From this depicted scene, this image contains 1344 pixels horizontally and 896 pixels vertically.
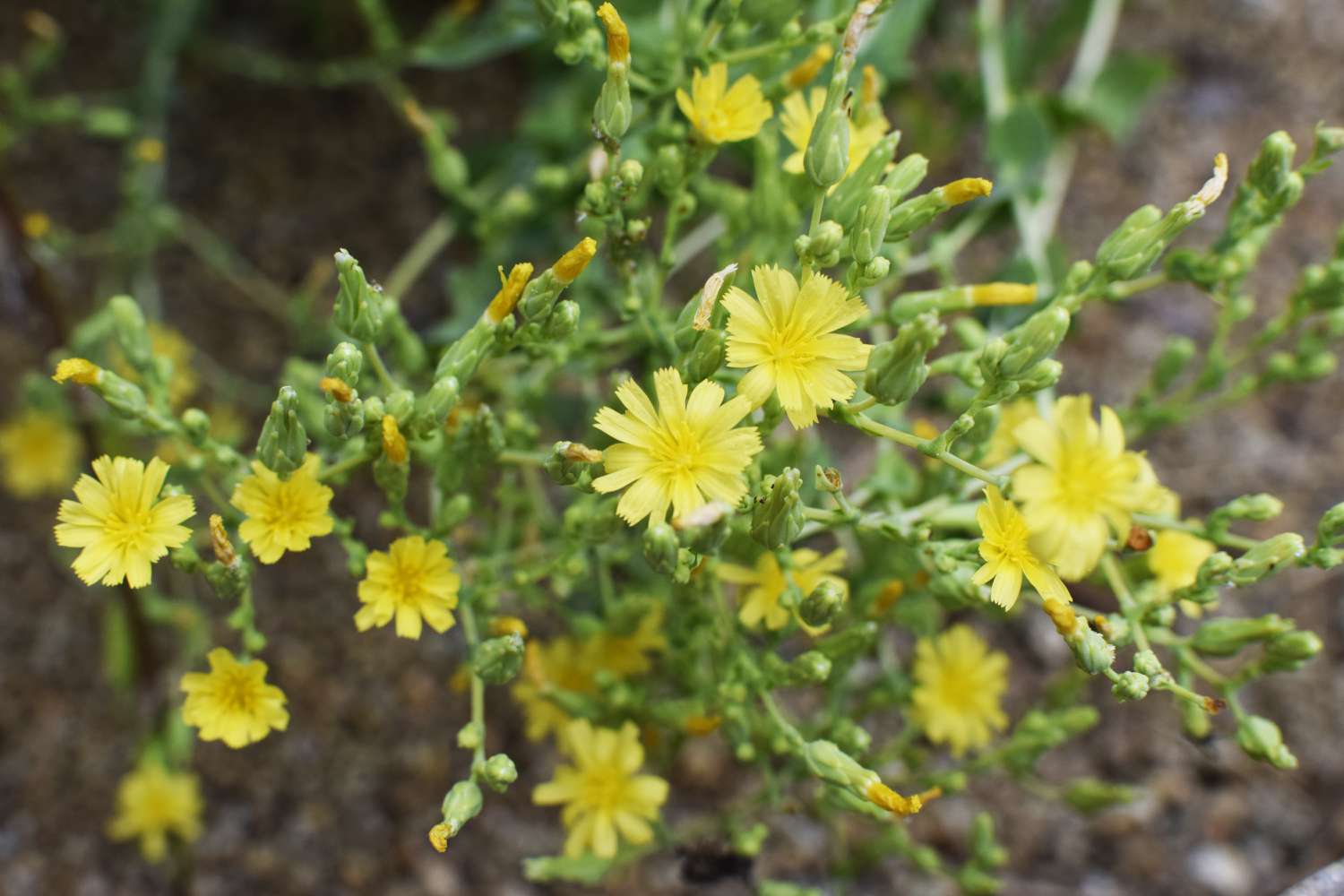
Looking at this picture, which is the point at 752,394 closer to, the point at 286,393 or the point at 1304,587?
the point at 286,393

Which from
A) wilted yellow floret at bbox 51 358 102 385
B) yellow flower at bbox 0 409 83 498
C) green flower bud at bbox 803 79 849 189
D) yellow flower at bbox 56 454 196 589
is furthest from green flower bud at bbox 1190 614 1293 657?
yellow flower at bbox 0 409 83 498

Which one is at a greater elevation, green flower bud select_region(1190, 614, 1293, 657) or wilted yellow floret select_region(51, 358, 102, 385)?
wilted yellow floret select_region(51, 358, 102, 385)

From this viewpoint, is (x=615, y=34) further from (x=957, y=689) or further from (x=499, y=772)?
(x=957, y=689)

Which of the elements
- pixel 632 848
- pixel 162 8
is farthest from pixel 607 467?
pixel 162 8

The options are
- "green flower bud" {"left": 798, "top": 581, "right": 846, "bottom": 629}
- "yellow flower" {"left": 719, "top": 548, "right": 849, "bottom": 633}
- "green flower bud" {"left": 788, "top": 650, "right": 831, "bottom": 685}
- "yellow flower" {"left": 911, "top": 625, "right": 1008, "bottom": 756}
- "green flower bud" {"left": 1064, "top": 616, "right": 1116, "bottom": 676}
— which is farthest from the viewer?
"yellow flower" {"left": 911, "top": 625, "right": 1008, "bottom": 756}

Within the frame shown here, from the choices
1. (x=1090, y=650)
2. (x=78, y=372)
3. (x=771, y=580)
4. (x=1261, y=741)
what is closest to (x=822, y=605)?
(x=771, y=580)

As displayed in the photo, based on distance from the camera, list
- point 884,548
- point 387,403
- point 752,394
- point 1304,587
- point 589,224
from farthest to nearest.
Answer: point 1304,587 → point 884,548 → point 589,224 → point 387,403 → point 752,394

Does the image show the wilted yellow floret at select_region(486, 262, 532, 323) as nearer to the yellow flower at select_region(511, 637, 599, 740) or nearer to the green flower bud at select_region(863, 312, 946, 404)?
the green flower bud at select_region(863, 312, 946, 404)

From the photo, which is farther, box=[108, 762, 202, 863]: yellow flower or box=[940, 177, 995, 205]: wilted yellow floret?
box=[108, 762, 202, 863]: yellow flower
